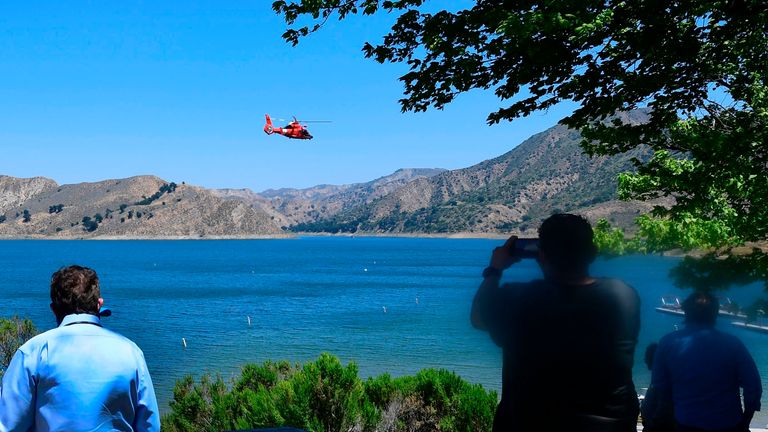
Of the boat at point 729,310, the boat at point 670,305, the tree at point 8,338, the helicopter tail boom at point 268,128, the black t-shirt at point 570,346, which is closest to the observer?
the black t-shirt at point 570,346

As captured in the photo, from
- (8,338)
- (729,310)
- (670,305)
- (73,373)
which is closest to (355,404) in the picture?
(670,305)

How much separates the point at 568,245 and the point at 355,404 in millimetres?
7738

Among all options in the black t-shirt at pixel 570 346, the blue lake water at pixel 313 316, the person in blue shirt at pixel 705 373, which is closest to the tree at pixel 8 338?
the blue lake water at pixel 313 316

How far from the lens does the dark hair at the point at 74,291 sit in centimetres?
315

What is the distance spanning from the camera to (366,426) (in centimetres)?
1027

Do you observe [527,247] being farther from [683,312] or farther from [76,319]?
[76,319]

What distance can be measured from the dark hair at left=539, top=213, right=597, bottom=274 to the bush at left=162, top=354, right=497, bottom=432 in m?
7.21

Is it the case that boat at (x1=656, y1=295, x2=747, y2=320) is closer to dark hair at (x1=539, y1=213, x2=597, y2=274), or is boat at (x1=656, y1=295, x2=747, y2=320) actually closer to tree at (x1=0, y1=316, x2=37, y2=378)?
dark hair at (x1=539, y1=213, x2=597, y2=274)

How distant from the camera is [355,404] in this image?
1005 centimetres

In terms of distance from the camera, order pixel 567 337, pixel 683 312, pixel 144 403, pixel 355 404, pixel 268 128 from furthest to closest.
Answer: pixel 268 128 → pixel 355 404 → pixel 683 312 → pixel 144 403 → pixel 567 337

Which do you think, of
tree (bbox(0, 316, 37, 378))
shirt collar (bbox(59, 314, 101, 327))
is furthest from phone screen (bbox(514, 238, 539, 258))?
tree (bbox(0, 316, 37, 378))

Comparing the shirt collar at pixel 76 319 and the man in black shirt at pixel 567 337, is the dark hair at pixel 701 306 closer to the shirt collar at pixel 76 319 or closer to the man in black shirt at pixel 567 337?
the man in black shirt at pixel 567 337

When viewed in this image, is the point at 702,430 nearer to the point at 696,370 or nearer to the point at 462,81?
the point at 696,370

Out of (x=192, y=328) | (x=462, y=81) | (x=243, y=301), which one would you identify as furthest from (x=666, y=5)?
(x=243, y=301)
